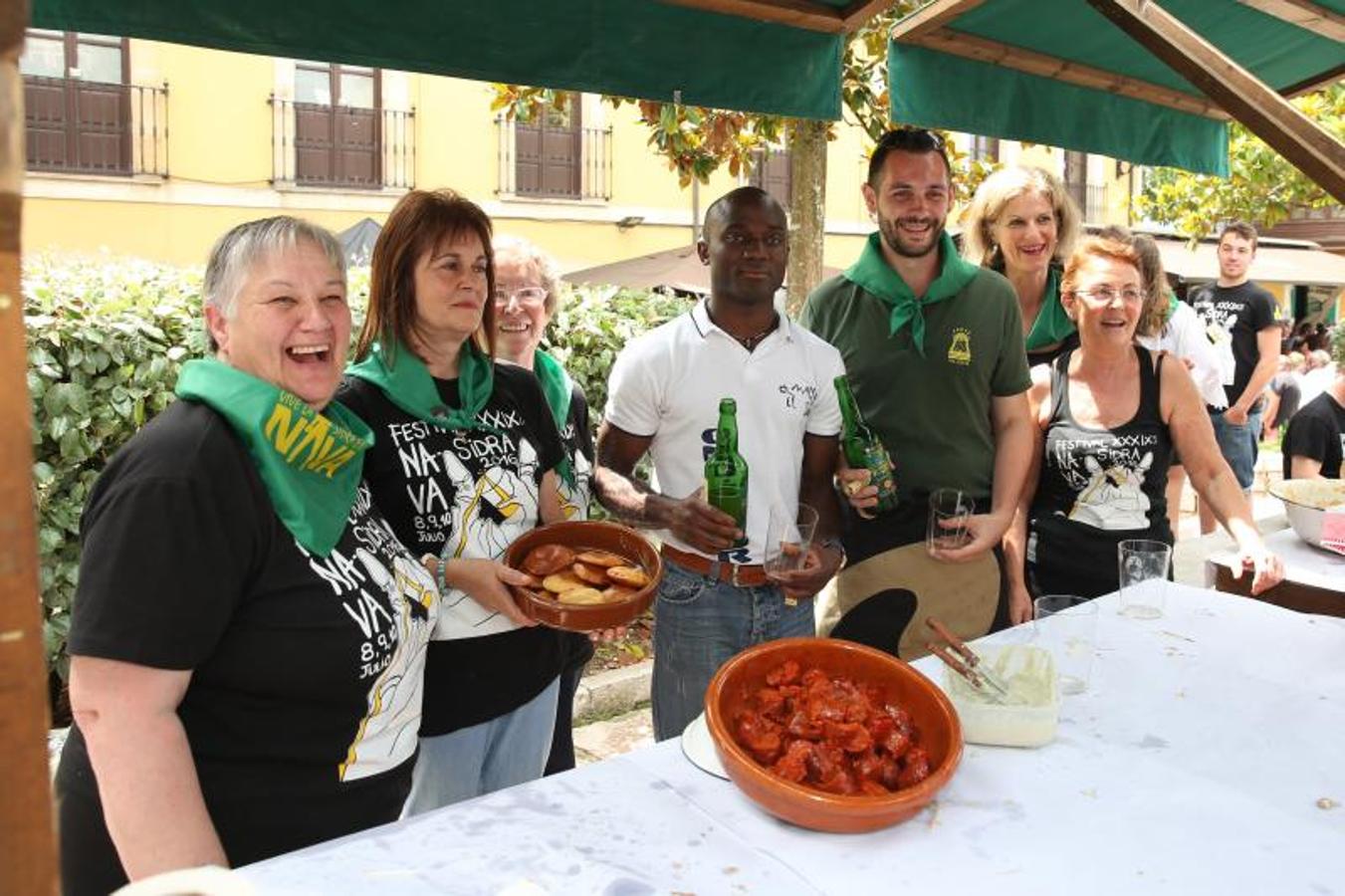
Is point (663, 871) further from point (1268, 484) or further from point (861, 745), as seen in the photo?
point (1268, 484)

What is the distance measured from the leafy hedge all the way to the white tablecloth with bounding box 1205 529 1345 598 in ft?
14.5

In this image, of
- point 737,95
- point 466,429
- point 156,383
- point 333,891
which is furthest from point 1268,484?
point 156,383

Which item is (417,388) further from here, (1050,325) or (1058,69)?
(1058,69)

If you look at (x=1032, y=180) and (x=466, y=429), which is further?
(x=1032, y=180)

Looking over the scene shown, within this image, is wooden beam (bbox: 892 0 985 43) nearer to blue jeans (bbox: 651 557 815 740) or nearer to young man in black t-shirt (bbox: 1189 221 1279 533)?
blue jeans (bbox: 651 557 815 740)

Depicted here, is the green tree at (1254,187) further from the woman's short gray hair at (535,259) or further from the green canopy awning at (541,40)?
the woman's short gray hair at (535,259)

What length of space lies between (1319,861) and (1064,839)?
0.40 meters

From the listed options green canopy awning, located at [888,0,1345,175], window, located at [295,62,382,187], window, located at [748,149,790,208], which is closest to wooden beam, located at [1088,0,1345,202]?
green canopy awning, located at [888,0,1345,175]

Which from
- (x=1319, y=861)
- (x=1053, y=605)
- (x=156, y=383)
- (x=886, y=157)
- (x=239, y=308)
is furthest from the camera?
(x=156, y=383)

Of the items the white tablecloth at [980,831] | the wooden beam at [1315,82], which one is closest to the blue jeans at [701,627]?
the white tablecloth at [980,831]

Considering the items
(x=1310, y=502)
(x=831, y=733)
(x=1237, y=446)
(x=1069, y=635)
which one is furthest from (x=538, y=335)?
(x=1237, y=446)

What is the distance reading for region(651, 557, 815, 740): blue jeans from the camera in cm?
285

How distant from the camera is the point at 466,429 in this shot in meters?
2.36

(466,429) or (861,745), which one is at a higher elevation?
(466,429)
